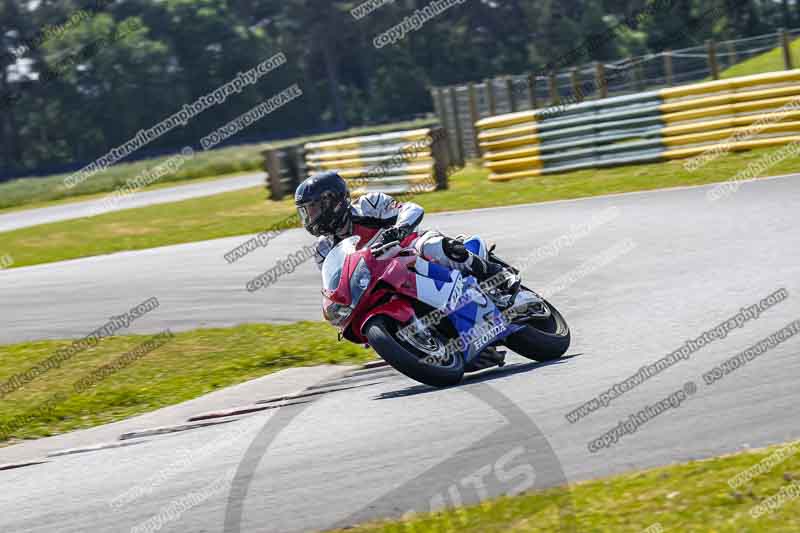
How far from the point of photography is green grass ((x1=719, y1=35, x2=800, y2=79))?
30.0 m

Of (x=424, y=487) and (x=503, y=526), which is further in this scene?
(x=424, y=487)

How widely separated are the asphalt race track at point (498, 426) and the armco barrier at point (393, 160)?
1070cm

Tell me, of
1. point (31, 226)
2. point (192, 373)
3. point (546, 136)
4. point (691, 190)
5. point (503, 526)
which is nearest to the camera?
point (503, 526)

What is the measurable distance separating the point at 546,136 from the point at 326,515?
16.8 metres

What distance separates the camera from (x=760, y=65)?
30.5 metres

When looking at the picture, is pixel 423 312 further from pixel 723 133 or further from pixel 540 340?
pixel 723 133

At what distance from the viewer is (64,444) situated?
8828 millimetres

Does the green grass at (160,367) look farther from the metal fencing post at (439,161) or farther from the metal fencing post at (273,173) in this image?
the metal fencing post at (273,173)

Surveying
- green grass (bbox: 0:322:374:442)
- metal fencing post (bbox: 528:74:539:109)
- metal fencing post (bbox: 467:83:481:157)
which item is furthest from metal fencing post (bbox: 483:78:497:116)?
green grass (bbox: 0:322:374:442)

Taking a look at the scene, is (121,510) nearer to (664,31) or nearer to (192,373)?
(192,373)

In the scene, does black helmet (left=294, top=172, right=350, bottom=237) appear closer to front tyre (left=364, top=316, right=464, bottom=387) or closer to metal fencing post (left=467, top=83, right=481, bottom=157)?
front tyre (left=364, top=316, right=464, bottom=387)

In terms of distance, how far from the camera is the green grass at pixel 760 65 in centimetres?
2998

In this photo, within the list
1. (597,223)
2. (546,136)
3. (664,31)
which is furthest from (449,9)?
(597,223)

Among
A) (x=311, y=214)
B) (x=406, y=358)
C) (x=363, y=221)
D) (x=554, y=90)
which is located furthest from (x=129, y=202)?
(x=406, y=358)
